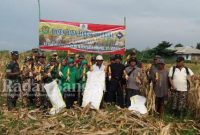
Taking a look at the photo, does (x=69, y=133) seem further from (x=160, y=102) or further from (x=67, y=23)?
(x=67, y=23)

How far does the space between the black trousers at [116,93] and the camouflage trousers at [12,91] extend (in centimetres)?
253

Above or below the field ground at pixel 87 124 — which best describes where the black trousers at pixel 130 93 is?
above

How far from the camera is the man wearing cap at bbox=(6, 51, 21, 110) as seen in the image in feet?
34.1

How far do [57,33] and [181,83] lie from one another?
16.3ft

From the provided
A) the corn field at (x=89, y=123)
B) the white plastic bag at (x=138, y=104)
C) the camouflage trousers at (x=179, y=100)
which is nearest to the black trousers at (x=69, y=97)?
the corn field at (x=89, y=123)

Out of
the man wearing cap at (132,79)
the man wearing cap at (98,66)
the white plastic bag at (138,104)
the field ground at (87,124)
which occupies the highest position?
the man wearing cap at (98,66)

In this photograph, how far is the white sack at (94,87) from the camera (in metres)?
10.4

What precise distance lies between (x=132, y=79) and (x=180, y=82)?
1.24 meters

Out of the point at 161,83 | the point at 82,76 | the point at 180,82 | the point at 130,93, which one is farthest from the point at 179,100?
the point at 82,76

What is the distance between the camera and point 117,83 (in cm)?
1102

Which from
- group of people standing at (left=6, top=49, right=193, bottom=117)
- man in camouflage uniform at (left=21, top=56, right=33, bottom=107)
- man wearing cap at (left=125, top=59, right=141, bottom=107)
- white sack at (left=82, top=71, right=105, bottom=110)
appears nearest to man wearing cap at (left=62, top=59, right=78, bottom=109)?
group of people standing at (left=6, top=49, right=193, bottom=117)

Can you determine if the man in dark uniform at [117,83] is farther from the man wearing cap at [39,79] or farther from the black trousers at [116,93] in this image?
the man wearing cap at [39,79]

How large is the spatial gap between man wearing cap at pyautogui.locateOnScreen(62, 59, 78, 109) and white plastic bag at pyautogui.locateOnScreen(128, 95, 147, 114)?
66.5 inches

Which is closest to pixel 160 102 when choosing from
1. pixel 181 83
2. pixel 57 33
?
pixel 181 83
